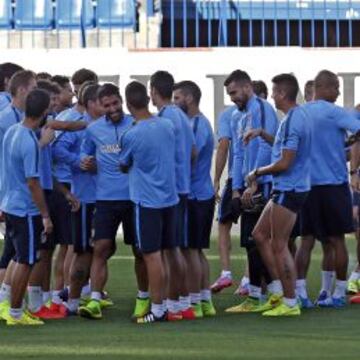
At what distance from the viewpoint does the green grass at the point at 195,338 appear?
33.4 feet

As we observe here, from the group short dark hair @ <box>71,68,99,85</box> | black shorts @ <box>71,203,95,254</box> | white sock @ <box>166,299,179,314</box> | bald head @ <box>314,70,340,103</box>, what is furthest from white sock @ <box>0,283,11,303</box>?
bald head @ <box>314,70,340,103</box>

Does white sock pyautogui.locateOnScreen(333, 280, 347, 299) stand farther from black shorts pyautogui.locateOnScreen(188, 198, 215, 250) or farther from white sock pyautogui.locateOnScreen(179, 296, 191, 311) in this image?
white sock pyautogui.locateOnScreen(179, 296, 191, 311)

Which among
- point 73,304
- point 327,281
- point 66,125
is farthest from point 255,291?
point 66,125

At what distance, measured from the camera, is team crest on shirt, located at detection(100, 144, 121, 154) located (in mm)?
12303

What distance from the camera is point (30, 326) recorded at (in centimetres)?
1180

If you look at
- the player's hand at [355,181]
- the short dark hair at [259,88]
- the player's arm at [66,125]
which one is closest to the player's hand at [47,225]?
the player's arm at [66,125]

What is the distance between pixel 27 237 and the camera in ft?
38.6

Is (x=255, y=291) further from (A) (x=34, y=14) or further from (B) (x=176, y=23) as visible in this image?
(B) (x=176, y=23)

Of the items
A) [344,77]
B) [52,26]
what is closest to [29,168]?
[344,77]

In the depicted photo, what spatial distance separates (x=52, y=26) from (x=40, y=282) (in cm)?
1207

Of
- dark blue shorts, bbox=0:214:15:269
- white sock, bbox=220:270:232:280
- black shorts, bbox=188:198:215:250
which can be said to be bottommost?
white sock, bbox=220:270:232:280

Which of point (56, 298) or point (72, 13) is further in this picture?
point (72, 13)

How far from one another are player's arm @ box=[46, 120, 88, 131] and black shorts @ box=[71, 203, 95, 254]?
58 centimetres

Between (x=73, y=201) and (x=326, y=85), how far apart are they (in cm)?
216
